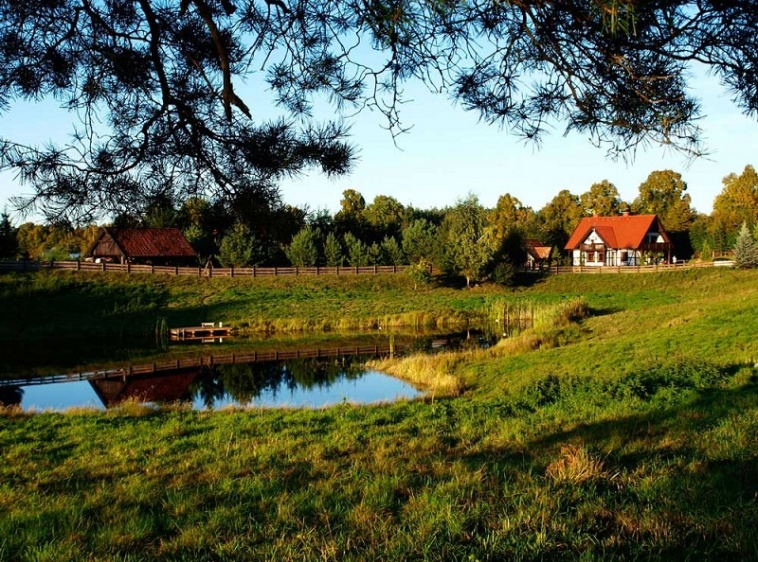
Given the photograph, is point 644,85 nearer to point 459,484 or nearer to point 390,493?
point 459,484

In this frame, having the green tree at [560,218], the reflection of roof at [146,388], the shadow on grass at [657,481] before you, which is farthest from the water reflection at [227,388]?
the green tree at [560,218]

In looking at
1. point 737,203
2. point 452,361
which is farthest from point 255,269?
point 737,203

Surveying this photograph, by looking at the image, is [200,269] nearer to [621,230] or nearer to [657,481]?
[621,230]

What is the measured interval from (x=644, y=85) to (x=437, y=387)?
10.9m

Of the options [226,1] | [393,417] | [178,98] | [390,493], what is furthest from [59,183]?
[393,417]

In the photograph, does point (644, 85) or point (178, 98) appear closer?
point (644, 85)

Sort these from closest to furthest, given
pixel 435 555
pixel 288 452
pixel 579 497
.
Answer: pixel 435 555, pixel 579 497, pixel 288 452

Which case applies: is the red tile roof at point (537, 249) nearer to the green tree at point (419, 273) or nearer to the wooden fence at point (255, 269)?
the wooden fence at point (255, 269)

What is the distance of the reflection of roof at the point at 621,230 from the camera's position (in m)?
56.8

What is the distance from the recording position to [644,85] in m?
4.54

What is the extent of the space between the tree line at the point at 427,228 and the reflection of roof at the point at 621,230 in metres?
3.23

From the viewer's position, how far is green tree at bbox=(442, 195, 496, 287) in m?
43.7

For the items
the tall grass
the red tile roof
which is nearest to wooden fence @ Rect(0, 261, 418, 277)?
the red tile roof

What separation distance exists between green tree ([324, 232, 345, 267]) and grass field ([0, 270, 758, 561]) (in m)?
37.3
